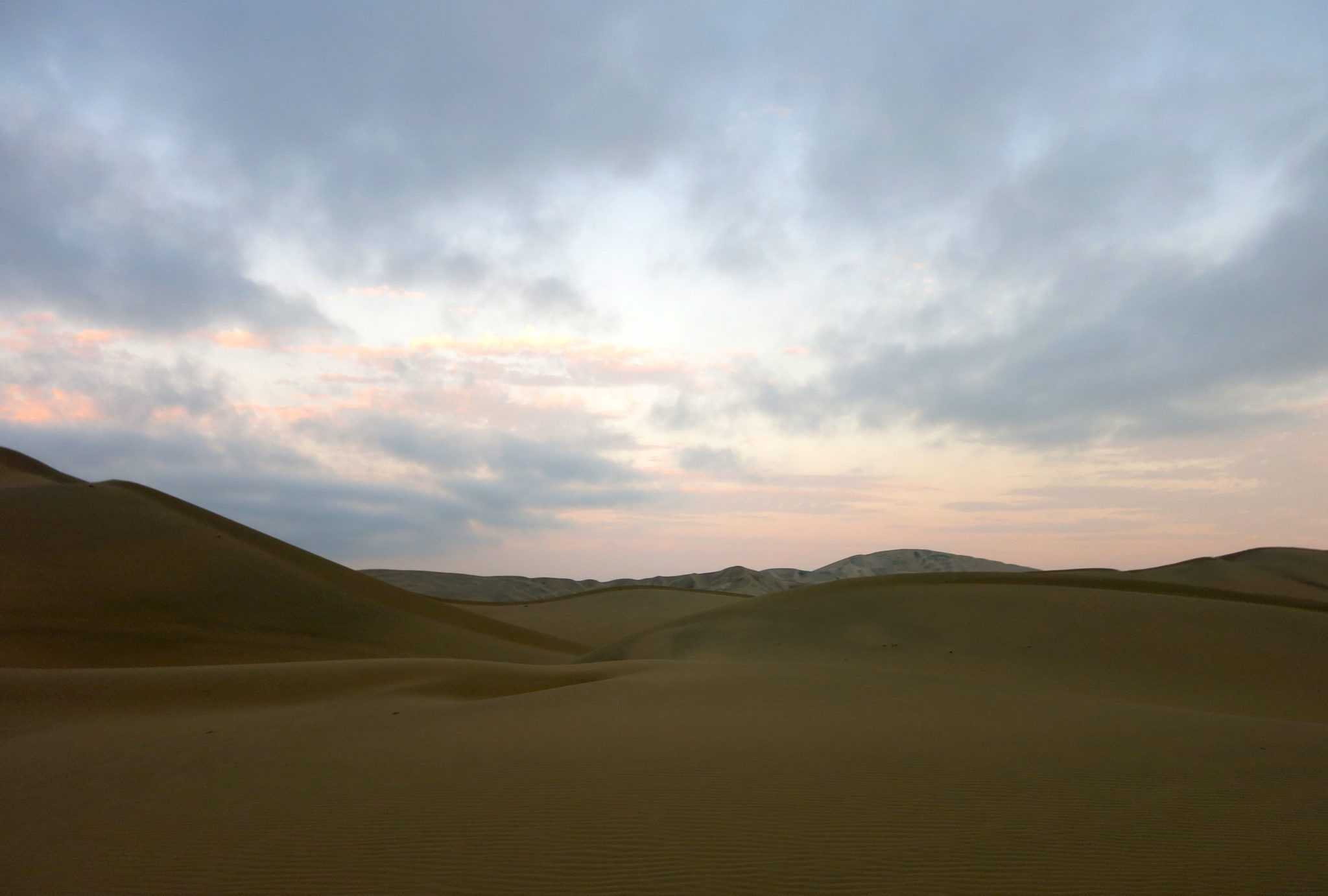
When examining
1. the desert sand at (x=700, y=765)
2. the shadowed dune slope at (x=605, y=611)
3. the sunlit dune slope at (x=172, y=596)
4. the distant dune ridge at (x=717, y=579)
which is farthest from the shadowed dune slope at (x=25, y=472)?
the distant dune ridge at (x=717, y=579)

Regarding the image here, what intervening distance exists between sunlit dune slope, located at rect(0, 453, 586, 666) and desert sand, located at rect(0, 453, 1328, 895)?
0.22 meters

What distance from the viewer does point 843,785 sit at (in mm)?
5906

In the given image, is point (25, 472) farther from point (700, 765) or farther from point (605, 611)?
point (700, 765)

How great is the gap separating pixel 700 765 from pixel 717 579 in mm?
60877

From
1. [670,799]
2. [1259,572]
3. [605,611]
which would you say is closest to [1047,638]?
[670,799]

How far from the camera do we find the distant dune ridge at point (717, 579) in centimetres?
6450

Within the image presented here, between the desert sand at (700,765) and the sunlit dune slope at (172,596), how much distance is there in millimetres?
224

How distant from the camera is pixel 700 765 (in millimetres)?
6391

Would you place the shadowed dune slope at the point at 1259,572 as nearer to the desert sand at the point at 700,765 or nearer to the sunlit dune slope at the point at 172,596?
the desert sand at the point at 700,765

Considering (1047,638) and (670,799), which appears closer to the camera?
(670,799)

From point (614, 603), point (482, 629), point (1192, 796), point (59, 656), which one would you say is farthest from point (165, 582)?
point (614, 603)

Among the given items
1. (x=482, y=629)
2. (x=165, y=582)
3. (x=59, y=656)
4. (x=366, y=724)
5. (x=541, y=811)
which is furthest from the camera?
(x=482, y=629)

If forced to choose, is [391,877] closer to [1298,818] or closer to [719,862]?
[719,862]

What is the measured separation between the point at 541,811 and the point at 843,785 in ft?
7.16
